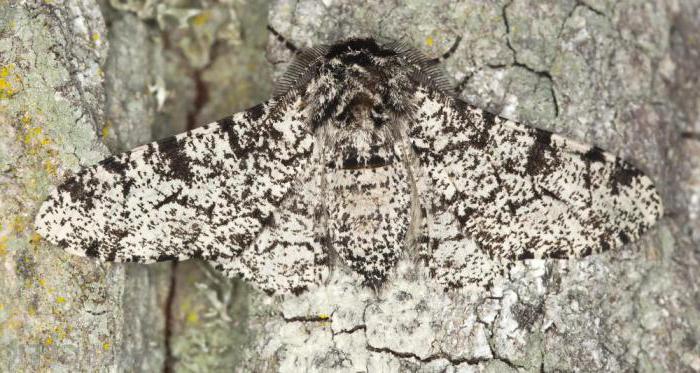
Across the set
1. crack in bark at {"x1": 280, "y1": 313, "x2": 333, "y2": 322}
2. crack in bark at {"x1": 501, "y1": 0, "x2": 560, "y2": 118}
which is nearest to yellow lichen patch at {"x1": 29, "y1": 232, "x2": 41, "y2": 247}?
crack in bark at {"x1": 280, "y1": 313, "x2": 333, "y2": 322}

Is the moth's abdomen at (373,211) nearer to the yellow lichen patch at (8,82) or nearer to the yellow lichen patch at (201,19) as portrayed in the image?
the yellow lichen patch at (201,19)

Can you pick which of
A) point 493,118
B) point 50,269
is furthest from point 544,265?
point 50,269

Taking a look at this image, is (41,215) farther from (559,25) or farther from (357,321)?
(559,25)

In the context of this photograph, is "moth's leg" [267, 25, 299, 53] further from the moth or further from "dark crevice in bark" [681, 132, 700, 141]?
"dark crevice in bark" [681, 132, 700, 141]

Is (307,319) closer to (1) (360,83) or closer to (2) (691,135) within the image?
(1) (360,83)

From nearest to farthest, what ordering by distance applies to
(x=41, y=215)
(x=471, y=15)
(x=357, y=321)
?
(x=41, y=215) < (x=357, y=321) < (x=471, y=15)

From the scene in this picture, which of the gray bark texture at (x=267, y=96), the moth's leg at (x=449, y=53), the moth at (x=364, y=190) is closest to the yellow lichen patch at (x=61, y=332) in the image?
the gray bark texture at (x=267, y=96)
